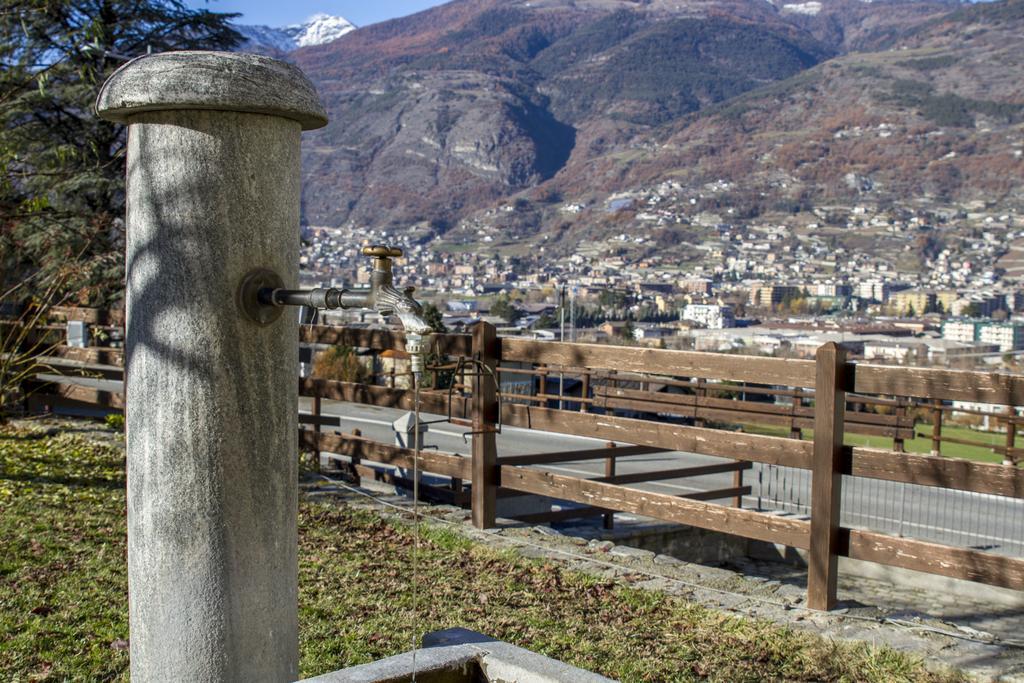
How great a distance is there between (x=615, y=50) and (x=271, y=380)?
194 m

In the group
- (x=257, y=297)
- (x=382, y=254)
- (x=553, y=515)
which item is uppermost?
(x=382, y=254)

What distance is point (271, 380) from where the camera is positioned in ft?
8.23

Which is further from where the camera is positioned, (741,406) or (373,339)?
(741,406)

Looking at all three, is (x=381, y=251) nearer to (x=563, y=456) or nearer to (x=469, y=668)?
(x=469, y=668)

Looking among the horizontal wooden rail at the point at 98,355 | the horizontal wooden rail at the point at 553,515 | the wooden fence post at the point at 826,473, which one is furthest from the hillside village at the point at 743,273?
the wooden fence post at the point at 826,473

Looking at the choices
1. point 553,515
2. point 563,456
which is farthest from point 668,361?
point 553,515

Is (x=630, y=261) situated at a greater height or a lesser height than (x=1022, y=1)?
lesser

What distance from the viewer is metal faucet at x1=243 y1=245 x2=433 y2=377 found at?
7.45 ft

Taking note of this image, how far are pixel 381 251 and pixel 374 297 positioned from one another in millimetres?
110

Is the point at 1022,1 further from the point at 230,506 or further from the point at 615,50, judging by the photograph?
the point at 230,506

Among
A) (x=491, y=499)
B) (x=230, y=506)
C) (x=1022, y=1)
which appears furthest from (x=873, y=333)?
(x=1022, y=1)

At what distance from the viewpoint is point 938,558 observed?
452 cm

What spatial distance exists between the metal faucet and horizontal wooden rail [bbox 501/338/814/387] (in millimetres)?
3095

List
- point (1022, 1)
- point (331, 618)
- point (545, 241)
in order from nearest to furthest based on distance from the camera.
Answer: point (331, 618) < point (545, 241) < point (1022, 1)
